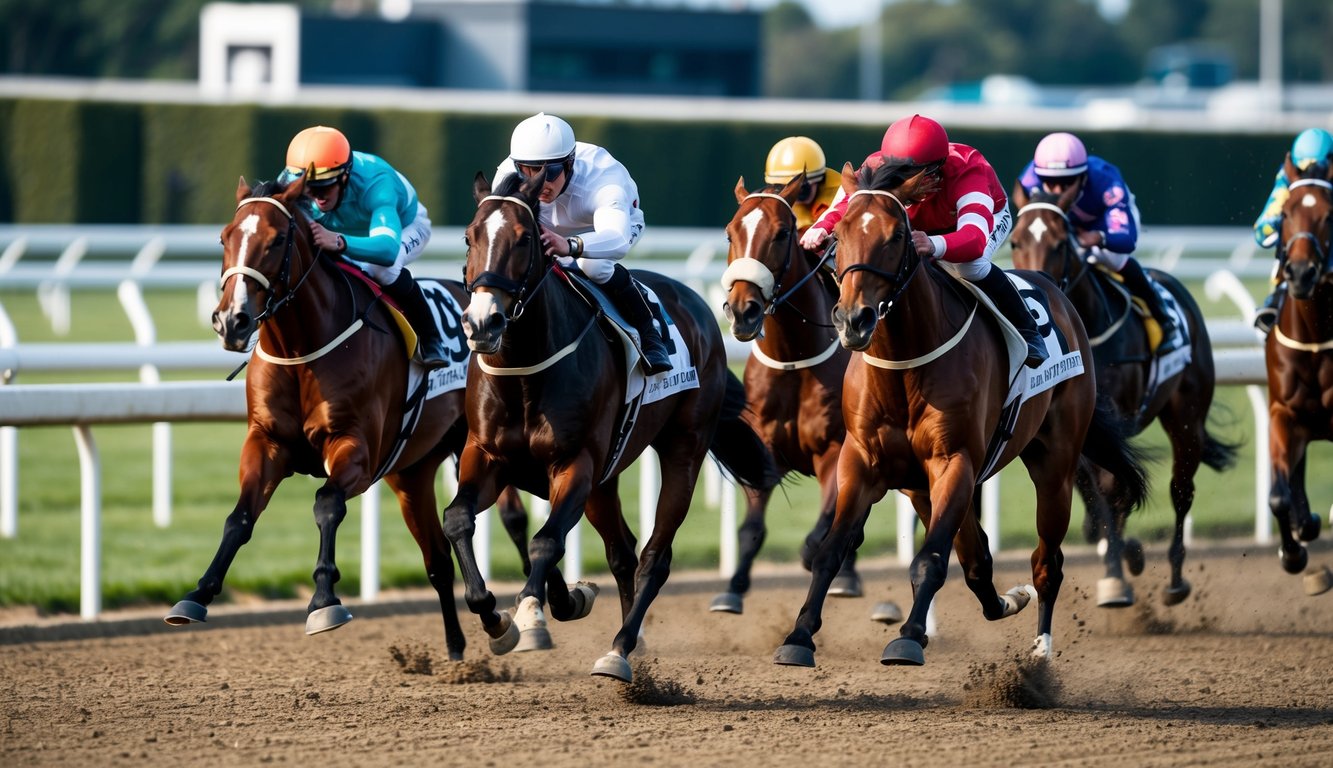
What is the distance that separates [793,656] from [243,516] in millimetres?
1739

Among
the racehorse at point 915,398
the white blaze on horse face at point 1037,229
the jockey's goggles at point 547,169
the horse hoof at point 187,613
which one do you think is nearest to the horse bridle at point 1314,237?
the white blaze on horse face at point 1037,229

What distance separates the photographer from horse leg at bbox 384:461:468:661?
643 cm

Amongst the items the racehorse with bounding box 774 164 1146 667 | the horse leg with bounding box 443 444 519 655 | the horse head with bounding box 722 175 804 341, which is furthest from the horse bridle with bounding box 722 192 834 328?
the horse leg with bounding box 443 444 519 655

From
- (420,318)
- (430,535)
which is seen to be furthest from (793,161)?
(430,535)

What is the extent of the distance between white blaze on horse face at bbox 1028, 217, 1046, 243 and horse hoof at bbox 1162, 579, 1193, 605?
1.62 metres

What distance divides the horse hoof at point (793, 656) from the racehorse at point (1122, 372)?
7.67 feet

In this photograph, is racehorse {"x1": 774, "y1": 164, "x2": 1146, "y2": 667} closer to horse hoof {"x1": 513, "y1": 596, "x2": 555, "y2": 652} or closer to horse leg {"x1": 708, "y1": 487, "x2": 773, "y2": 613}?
horse hoof {"x1": 513, "y1": 596, "x2": 555, "y2": 652}

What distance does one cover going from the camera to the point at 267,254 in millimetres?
5535

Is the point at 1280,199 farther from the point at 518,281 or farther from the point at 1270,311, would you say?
the point at 518,281

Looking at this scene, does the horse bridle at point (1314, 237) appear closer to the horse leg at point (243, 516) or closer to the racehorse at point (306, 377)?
the racehorse at point (306, 377)

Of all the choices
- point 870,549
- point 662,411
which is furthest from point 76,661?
point 870,549

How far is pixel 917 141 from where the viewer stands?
5.54 m

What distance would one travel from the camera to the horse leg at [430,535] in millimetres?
6426

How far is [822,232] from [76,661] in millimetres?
3005
